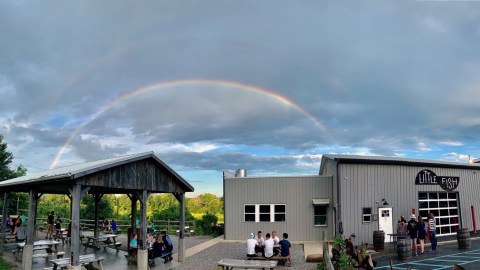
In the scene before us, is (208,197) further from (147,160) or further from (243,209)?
(147,160)

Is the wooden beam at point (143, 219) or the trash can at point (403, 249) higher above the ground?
the wooden beam at point (143, 219)

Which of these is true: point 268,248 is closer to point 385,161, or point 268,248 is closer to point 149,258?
point 149,258

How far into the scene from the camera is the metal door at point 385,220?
821 inches

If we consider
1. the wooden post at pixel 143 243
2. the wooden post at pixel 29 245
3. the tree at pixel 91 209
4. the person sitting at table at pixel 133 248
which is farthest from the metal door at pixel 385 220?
the tree at pixel 91 209

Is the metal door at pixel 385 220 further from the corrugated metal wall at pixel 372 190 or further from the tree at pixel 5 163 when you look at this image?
the tree at pixel 5 163

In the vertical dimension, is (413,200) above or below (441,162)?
below

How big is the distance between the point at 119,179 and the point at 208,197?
54536mm

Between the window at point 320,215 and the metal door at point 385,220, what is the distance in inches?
143

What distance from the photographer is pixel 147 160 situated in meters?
15.2

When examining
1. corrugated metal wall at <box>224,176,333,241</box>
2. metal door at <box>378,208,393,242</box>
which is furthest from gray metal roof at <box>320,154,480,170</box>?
corrugated metal wall at <box>224,176,333,241</box>

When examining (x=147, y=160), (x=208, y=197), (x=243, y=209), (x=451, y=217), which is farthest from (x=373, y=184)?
(x=208, y=197)

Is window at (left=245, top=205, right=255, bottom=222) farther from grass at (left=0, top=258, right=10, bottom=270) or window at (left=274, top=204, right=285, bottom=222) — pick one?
grass at (left=0, top=258, right=10, bottom=270)

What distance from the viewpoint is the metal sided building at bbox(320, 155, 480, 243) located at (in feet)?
67.6

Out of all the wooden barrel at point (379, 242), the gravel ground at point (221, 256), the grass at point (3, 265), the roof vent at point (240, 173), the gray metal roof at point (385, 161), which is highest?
the gray metal roof at point (385, 161)
